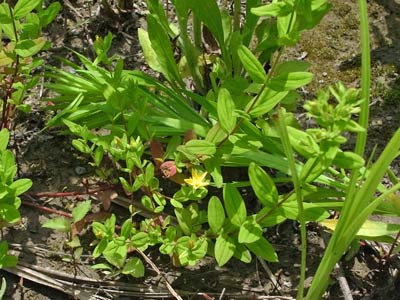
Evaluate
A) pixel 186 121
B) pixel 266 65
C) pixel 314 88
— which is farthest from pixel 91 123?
pixel 314 88

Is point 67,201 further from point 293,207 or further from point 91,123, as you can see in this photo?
Answer: point 293,207

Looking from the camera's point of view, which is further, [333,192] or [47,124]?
[47,124]

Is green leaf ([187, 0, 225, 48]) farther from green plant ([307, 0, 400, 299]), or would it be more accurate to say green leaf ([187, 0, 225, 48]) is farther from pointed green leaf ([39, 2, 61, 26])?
green plant ([307, 0, 400, 299])

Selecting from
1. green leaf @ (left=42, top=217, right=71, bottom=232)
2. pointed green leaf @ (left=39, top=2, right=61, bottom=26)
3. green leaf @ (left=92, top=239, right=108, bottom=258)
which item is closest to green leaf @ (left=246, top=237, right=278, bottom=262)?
green leaf @ (left=92, top=239, right=108, bottom=258)

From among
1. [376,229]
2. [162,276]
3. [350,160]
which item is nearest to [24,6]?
[162,276]

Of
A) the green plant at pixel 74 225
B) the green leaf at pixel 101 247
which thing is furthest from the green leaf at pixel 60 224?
the green leaf at pixel 101 247

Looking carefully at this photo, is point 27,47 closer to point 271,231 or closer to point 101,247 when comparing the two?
point 101,247
